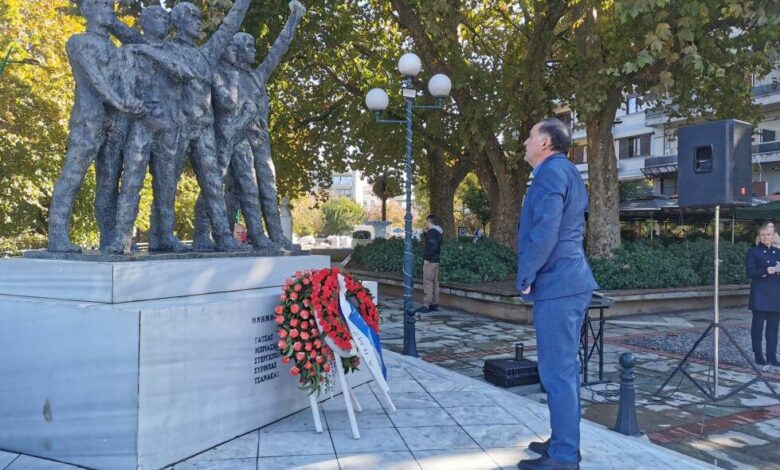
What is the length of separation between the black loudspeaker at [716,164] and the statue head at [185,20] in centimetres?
509

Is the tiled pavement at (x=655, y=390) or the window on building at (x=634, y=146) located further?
the window on building at (x=634, y=146)

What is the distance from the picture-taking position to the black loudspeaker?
590cm

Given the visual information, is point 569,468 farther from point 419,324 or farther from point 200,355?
point 419,324

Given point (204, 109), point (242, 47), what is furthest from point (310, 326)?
point (242, 47)

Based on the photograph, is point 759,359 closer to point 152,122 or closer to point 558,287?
point 558,287

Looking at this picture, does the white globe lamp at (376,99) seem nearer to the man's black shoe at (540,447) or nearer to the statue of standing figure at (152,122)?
the statue of standing figure at (152,122)

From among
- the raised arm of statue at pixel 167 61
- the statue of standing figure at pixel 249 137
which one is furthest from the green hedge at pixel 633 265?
the raised arm of statue at pixel 167 61

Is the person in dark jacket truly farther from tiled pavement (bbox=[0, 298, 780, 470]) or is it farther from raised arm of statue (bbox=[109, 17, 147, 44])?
raised arm of statue (bbox=[109, 17, 147, 44])

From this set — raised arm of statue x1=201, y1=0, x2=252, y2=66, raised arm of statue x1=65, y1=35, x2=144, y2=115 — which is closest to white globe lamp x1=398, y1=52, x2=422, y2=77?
raised arm of statue x1=201, y1=0, x2=252, y2=66

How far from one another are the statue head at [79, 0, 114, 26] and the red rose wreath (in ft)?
8.86

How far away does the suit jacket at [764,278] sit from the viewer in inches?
311

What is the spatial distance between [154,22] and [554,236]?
4040 millimetres

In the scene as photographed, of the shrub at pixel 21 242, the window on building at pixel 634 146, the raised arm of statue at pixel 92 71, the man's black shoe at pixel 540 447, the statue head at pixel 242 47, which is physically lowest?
the man's black shoe at pixel 540 447

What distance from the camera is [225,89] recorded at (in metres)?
5.91
